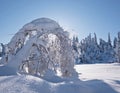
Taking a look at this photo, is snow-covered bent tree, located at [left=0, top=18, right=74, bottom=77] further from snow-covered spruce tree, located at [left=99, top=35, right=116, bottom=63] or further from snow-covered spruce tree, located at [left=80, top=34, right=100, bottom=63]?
snow-covered spruce tree, located at [left=99, top=35, right=116, bottom=63]

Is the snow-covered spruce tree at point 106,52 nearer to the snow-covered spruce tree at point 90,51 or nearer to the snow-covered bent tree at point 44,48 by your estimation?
the snow-covered spruce tree at point 90,51

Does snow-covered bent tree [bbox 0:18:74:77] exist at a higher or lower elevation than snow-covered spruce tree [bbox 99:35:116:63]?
lower

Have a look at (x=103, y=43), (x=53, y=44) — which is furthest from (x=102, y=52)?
(x=53, y=44)

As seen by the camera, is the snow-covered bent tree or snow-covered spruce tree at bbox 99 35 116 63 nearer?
the snow-covered bent tree

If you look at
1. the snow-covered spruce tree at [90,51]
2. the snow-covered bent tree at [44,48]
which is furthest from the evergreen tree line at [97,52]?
the snow-covered bent tree at [44,48]

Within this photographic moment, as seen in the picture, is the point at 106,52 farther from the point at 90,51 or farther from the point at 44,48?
the point at 44,48

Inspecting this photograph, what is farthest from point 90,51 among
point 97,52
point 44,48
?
point 44,48

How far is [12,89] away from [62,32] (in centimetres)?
738

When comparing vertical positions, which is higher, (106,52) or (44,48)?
(106,52)

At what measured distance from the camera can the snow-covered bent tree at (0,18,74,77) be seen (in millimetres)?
11492

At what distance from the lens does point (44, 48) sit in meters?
11.9

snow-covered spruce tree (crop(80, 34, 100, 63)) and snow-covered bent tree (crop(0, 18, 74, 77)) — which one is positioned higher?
snow-covered spruce tree (crop(80, 34, 100, 63))

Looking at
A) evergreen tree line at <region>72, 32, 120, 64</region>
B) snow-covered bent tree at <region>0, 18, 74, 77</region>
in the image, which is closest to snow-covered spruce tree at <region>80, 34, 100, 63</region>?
evergreen tree line at <region>72, 32, 120, 64</region>

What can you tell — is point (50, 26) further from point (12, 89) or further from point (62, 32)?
point (12, 89)
